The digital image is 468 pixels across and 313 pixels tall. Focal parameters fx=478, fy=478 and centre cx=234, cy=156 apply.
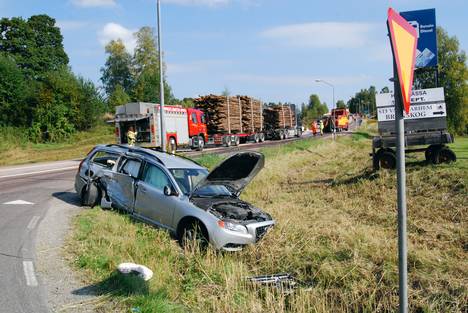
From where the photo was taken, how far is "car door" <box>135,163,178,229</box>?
9.55m

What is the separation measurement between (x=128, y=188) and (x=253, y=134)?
108 feet

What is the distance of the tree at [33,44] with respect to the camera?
62594 millimetres

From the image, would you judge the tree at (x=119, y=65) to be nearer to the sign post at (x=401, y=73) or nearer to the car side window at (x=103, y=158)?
the car side window at (x=103, y=158)

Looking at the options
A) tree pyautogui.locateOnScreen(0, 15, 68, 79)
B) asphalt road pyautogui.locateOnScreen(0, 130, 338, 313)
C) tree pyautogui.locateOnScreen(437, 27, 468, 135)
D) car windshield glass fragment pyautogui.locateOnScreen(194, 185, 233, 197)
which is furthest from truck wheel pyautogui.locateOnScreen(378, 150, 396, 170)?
tree pyautogui.locateOnScreen(437, 27, 468, 135)

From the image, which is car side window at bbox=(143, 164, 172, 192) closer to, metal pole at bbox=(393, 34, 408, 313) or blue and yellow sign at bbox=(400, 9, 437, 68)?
metal pole at bbox=(393, 34, 408, 313)

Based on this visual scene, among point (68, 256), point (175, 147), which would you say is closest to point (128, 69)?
A: point (175, 147)

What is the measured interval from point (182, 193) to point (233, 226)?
56.6 inches

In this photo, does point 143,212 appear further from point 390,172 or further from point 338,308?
point 390,172

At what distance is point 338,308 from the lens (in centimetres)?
657

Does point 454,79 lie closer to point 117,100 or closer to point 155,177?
point 117,100

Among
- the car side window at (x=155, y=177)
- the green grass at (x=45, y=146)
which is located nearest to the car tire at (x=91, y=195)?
the car side window at (x=155, y=177)

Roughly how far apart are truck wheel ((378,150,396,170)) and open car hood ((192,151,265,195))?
7.32 metres

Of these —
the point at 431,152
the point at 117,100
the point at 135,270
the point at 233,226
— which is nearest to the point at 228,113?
the point at 431,152

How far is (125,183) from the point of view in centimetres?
1092
